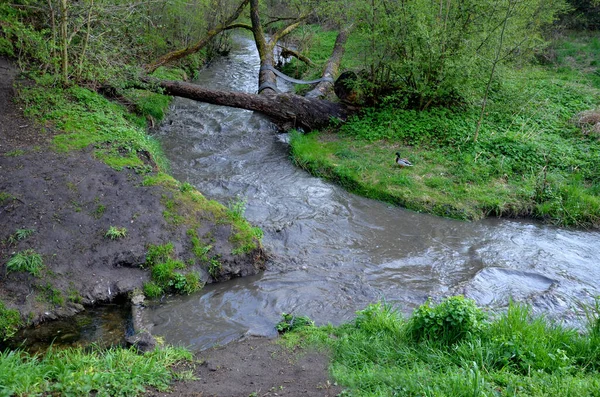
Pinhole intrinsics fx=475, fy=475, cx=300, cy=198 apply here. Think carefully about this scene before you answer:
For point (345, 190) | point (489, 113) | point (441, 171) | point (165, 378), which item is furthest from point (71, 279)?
point (489, 113)

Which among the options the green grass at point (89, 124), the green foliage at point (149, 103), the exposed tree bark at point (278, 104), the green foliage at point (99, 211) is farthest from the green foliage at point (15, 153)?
the exposed tree bark at point (278, 104)

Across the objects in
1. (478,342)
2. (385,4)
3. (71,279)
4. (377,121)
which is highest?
(385,4)

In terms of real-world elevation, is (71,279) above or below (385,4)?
below

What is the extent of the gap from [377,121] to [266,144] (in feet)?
9.72

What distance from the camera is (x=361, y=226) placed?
350 inches

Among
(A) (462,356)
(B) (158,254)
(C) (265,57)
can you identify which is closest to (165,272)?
(B) (158,254)

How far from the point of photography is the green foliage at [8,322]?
5270mm

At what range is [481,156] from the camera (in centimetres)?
1071

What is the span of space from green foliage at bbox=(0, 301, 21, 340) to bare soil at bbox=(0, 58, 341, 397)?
90mm

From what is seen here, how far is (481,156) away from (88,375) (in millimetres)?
9291

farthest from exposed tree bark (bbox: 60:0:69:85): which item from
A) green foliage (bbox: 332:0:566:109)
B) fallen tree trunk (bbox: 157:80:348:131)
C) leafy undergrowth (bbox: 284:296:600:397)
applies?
leafy undergrowth (bbox: 284:296:600:397)

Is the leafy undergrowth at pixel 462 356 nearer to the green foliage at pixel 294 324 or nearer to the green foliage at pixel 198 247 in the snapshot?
the green foliage at pixel 294 324

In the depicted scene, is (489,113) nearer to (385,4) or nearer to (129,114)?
(385,4)

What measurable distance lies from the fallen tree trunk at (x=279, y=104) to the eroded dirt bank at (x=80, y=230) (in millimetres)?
4954
